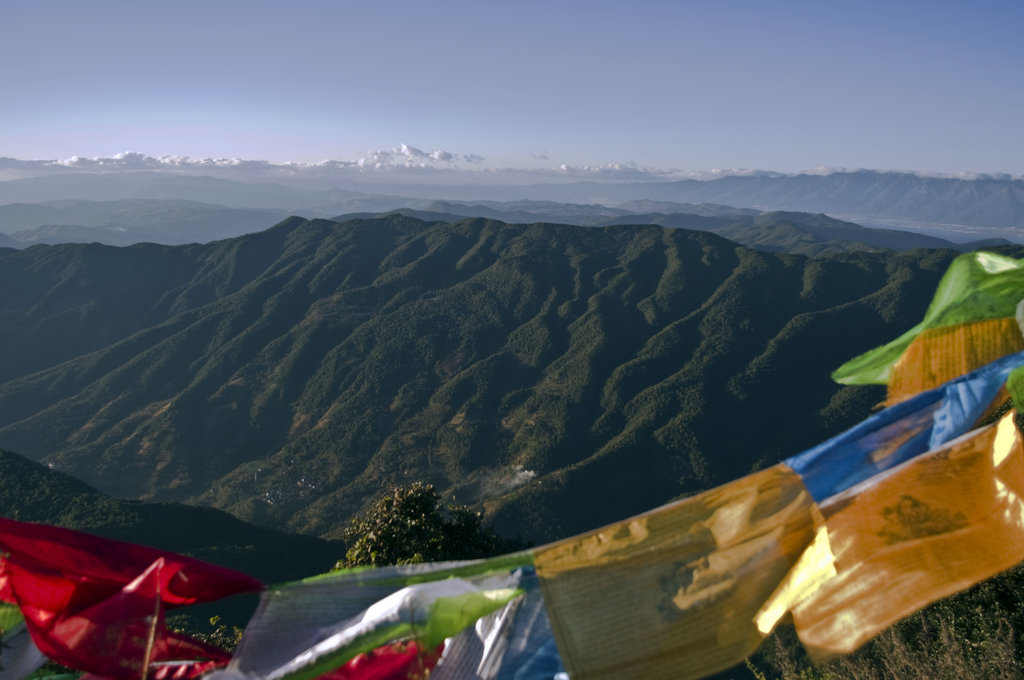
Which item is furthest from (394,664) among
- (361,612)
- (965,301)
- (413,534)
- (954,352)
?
(413,534)

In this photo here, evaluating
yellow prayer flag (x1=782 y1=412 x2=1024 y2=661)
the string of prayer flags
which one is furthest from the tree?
yellow prayer flag (x1=782 y1=412 x2=1024 y2=661)

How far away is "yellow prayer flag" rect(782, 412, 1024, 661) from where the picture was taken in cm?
393

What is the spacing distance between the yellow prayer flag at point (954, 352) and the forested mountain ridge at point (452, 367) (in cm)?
8148

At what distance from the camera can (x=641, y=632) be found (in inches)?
153

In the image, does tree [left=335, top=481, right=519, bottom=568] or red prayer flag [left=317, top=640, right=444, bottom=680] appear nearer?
red prayer flag [left=317, top=640, right=444, bottom=680]

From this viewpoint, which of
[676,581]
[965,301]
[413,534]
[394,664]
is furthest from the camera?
[413,534]

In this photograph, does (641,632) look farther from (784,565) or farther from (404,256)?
(404,256)

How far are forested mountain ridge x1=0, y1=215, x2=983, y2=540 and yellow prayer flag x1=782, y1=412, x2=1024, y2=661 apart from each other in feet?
271

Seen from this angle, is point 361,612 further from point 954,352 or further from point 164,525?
point 164,525

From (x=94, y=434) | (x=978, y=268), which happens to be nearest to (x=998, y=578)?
(x=978, y=268)

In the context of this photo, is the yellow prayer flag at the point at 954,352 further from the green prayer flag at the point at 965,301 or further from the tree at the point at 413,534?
the tree at the point at 413,534

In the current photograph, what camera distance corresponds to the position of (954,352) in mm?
5414

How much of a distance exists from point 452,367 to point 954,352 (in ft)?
443

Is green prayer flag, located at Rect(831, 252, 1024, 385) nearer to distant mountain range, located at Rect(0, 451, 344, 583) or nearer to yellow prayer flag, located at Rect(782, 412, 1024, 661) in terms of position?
yellow prayer flag, located at Rect(782, 412, 1024, 661)
